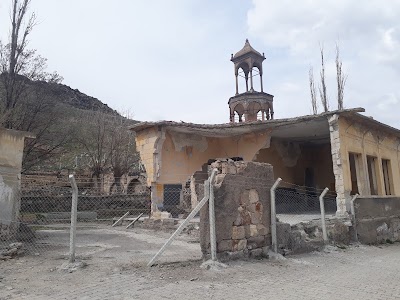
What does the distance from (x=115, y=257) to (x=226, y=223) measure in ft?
8.21

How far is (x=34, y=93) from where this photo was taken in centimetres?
1938

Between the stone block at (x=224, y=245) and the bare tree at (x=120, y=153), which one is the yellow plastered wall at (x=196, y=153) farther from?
the bare tree at (x=120, y=153)

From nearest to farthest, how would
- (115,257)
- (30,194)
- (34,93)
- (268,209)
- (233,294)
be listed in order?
(233,294), (115,257), (268,209), (34,93), (30,194)

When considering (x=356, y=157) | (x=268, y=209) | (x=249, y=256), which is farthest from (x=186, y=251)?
(x=356, y=157)

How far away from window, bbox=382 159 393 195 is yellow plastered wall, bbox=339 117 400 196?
4.5 inches

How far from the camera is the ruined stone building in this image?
38.6 feet

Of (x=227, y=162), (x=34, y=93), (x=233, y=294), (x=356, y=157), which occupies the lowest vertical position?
(x=233, y=294)

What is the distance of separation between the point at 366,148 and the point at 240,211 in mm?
8437

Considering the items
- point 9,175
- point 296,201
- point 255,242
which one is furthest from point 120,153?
point 255,242

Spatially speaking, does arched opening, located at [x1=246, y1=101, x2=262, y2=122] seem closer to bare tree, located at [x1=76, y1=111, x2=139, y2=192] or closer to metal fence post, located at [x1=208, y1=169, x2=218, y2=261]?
bare tree, located at [x1=76, y1=111, x2=139, y2=192]

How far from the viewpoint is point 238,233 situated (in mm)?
7016

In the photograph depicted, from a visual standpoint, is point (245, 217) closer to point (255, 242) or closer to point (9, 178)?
point (255, 242)

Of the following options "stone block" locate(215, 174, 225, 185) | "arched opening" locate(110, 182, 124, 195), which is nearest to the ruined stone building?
"stone block" locate(215, 174, 225, 185)

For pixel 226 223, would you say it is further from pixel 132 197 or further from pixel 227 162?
pixel 132 197
